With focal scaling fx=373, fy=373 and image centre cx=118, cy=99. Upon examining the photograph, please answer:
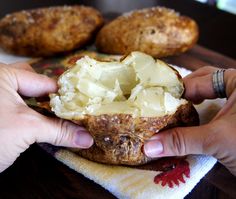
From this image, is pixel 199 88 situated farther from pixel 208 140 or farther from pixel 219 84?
pixel 208 140

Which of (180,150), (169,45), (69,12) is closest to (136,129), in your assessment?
(180,150)

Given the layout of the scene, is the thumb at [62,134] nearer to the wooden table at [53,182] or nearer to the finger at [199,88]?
the wooden table at [53,182]

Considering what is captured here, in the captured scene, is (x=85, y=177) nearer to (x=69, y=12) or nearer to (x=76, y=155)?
(x=76, y=155)

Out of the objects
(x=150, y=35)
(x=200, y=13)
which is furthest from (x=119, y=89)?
(x=200, y=13)

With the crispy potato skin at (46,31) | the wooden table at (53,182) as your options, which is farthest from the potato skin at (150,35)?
the wooden table at (53,182)

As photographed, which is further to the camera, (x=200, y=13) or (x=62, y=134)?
(x=200, y=13)

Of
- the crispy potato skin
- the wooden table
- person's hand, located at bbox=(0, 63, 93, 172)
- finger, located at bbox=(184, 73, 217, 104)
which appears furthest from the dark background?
person's hand, located at bbox=(0, 63, 93, 172)
